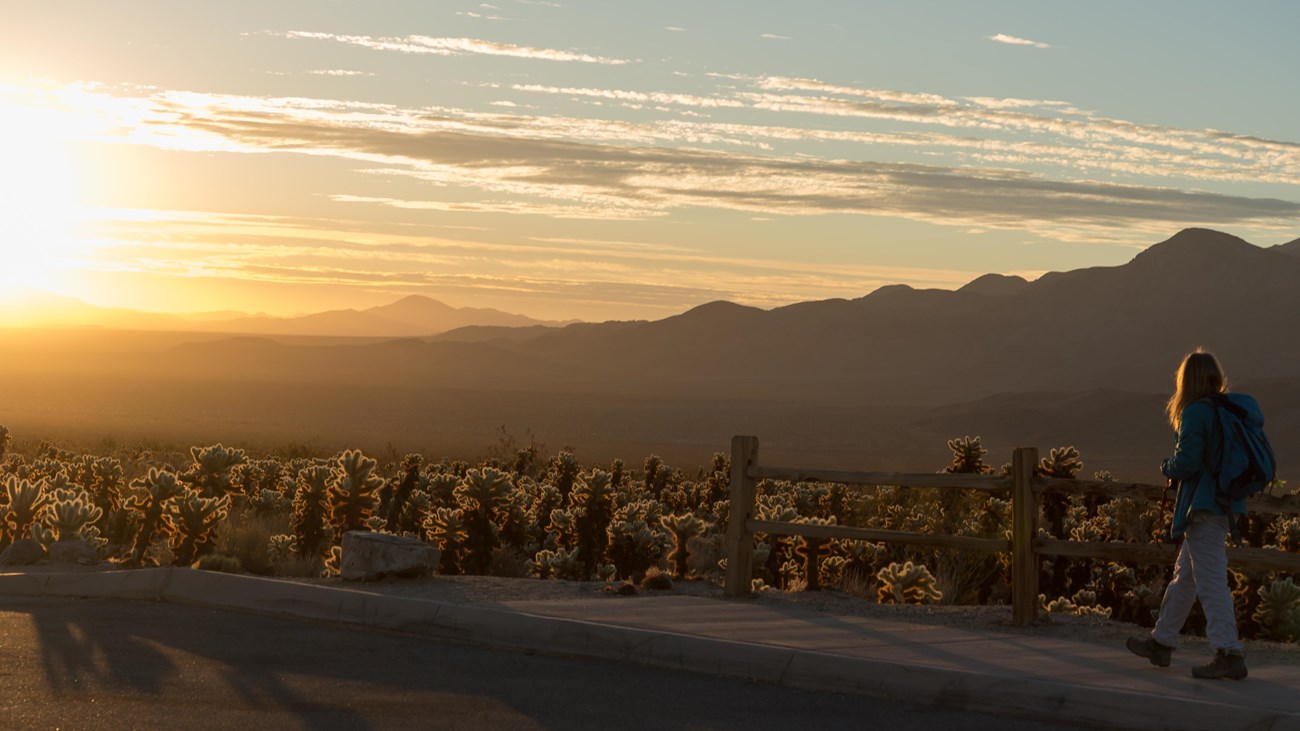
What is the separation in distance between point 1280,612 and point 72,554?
33.2 ft

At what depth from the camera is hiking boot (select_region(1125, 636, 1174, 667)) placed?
28.8 ft

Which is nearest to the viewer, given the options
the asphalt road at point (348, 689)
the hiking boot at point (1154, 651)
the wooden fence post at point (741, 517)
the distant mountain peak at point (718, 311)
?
the asphalt road at point (348, 689)

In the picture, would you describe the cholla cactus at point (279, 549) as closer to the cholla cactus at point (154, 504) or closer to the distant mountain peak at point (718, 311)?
the cholla cactus at point (154, 504)

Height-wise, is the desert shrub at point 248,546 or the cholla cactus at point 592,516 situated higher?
the cholla cactus at point 592,516

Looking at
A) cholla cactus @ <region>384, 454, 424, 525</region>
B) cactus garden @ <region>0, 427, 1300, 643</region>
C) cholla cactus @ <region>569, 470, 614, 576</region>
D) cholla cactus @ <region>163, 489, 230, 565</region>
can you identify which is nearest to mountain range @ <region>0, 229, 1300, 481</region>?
cholla cactus @ <region>384, 454, 424, 525</region>

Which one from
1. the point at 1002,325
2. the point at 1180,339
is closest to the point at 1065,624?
the point at 1180,339

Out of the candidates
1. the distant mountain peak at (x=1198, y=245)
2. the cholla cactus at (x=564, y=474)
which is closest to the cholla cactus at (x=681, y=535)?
the cholla cactus at (x=564, y=474)

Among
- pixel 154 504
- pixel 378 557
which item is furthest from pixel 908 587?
pixel 154 504

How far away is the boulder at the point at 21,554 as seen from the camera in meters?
13.0

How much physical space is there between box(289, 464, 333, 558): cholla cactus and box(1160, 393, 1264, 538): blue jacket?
31.3ft

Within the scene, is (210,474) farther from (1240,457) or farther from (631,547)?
(1240,457)

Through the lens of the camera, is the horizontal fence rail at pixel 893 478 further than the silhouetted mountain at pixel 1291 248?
No

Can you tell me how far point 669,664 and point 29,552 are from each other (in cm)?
690

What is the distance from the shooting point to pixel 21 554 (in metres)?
13.1
